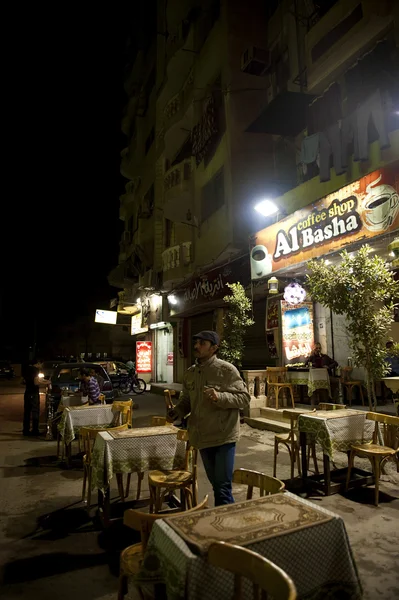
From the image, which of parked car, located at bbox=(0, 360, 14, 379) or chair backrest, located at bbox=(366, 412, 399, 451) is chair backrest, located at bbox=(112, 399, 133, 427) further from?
parked car, located at bbox=(0, 360, 14, 379)

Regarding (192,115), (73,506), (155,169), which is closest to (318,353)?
(73,506)

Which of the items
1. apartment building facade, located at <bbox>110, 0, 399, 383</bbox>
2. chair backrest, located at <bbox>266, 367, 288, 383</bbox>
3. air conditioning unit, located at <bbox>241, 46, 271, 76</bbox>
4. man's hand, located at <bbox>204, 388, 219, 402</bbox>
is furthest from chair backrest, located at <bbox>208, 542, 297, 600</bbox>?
air conditioning unit, located at <bbox>241, 46, 271, 76</bbox>

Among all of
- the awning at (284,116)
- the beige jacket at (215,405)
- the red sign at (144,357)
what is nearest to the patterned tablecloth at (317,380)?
the beige jacket at (215,405)

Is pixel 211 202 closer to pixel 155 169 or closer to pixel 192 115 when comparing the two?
pixel 192 115

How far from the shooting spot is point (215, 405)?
12.5ft

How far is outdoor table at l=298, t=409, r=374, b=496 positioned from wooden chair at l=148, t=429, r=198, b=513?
73.7 inches

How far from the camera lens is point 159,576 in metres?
2.28

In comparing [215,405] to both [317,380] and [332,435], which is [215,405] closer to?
→ [332,435]

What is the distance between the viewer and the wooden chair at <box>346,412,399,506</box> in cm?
505

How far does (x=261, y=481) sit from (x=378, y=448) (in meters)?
3.00

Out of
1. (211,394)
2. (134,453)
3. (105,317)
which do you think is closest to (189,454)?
(134,453)

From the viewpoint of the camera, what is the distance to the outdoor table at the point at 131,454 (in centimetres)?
452

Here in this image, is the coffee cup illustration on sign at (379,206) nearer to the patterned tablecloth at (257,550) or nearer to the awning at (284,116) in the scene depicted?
the awning at (284,116)

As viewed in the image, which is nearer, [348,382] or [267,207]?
[348,382]
